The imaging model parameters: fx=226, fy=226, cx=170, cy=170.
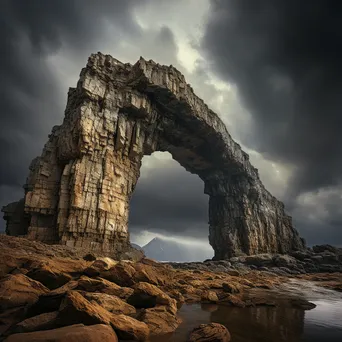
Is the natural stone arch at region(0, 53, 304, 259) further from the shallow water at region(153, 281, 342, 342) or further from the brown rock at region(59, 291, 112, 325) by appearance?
the brown rock at region(59, 291, 112, 325)

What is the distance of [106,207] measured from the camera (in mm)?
26250

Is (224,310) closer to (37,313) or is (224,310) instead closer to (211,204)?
(37,313)

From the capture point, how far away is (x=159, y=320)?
5.30 metres

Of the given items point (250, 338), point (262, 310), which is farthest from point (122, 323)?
point (262, 310)

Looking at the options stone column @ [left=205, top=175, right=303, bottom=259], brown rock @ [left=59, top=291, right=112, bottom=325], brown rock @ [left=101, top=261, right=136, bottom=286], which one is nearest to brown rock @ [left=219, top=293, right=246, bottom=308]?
brown rock @ [left=101, top=261, right=136, bottom=286]

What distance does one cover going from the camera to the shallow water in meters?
4.93

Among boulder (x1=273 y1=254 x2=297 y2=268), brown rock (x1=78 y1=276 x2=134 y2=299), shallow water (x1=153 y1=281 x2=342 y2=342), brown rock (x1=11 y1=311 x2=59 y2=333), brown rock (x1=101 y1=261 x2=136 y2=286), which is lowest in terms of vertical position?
shallow water (x1=153 y1=281 x2=342 y2=342)

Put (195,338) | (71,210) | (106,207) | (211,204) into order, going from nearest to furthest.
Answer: (195,338) → (71,210) → (106,207) → (211,204)

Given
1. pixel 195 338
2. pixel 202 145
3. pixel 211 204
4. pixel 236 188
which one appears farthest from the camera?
pixel 211 204

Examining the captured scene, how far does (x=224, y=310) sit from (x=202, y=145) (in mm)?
38711

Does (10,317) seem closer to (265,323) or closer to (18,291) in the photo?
(18,291)

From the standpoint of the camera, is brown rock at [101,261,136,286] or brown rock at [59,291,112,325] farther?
brown rock at [101,261,136,286]

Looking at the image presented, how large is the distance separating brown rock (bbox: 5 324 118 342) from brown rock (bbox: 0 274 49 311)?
247cm

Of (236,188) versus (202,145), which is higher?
(202,145)
